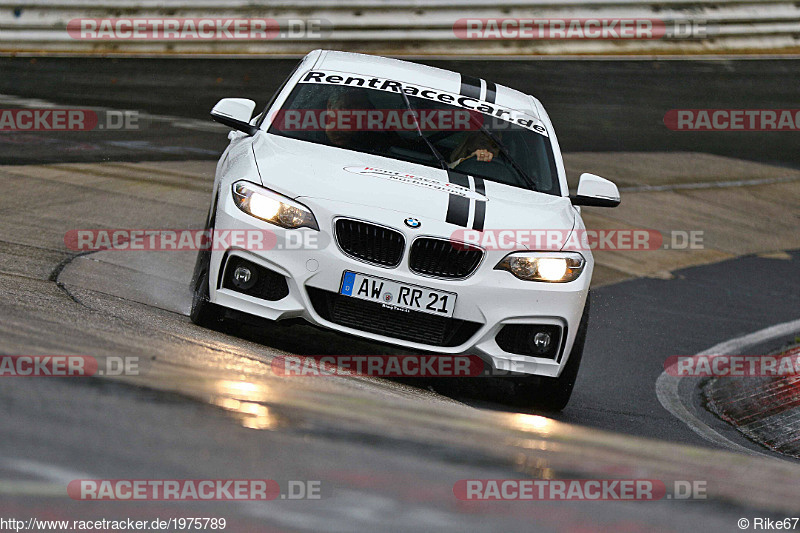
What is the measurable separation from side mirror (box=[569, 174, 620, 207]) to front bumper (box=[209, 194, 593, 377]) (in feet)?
3.37

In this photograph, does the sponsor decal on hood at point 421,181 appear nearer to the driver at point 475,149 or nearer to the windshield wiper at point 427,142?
the windshield wiper at point 427,142

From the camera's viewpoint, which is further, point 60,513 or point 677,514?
point 677,514

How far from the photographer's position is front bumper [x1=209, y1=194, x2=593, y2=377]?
5125 mm

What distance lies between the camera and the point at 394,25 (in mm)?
20875

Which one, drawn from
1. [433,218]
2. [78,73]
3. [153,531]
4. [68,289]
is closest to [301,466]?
[153,531]

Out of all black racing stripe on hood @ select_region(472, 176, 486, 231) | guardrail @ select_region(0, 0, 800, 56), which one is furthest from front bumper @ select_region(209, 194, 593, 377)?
guardrail @ select_region(0, 0, 800, 56)

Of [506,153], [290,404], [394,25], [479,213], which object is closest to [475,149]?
[506,153]

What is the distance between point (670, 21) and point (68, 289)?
19.1m

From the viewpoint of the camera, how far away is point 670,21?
22938 mm

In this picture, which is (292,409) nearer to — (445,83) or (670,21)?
(445,83)

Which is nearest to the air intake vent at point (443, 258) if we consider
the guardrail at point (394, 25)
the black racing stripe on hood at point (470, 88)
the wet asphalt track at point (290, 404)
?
the wet asphalt track at point (290, 404)

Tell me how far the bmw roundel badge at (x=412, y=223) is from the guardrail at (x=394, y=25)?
50.5 feet

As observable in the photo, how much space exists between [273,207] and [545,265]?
4.32 ft

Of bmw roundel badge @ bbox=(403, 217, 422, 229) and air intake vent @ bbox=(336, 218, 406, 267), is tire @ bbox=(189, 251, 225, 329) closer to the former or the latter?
air intake vent @ bbox=(336, 218, 406, 267)
